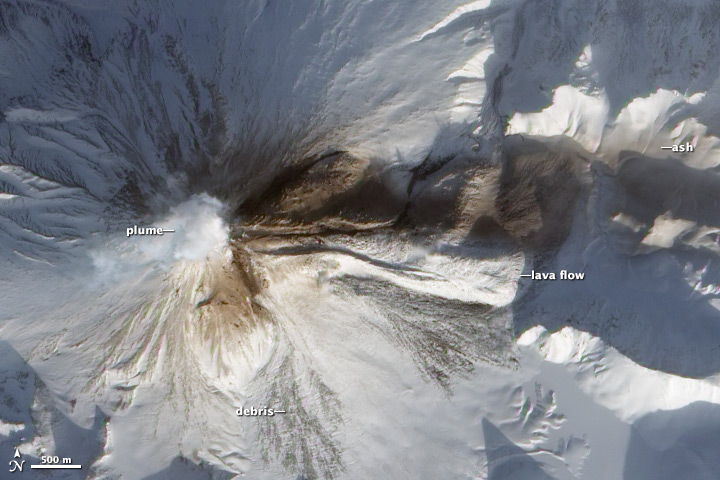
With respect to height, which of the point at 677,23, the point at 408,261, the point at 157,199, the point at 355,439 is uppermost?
the point at 677,23

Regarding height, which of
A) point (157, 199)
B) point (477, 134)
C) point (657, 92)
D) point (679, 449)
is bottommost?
point (679, 449)

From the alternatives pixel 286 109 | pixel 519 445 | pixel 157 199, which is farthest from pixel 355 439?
pixel 286 109

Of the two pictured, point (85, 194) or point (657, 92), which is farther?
point (657, 92)

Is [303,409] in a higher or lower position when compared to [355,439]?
higher

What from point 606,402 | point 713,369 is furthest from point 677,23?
point 606,402

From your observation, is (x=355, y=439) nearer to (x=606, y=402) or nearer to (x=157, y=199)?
(x=606, y=402)

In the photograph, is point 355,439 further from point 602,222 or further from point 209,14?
point 209,14
